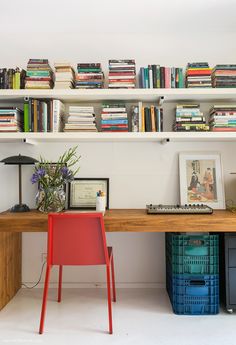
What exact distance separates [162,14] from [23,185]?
196 centimetres

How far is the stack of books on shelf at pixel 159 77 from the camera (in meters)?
2.41

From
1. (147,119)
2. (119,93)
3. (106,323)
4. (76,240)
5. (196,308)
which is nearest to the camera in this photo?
(76,240)

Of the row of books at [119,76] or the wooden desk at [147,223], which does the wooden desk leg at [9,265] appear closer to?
the wooden desk at [147,223]

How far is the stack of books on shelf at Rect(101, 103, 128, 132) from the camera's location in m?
2.44

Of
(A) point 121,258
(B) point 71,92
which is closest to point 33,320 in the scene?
(A) point 121,258

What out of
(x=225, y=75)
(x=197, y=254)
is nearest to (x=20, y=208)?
(x=197, y=254)

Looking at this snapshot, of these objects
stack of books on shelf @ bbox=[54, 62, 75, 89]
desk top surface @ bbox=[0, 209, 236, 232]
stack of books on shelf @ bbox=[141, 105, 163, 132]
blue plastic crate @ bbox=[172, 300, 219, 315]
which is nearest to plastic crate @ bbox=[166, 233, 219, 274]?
desk top surface @ bbox=[0, 209, 236, 232]

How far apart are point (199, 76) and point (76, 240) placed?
165cm

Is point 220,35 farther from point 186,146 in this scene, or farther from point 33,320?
point 33,320

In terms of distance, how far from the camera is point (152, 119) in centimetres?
245

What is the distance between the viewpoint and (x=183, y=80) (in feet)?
8.02

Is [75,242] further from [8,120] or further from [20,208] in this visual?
[8,120]

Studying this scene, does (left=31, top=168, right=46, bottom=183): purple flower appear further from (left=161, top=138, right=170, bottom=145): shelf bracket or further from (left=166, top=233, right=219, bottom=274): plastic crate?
(left=166, top=233, right=219, bottom=274): plastic crate

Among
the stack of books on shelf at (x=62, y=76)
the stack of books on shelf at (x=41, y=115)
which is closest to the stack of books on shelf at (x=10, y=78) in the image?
the stack of books on shelf at (x=41, y=115)
